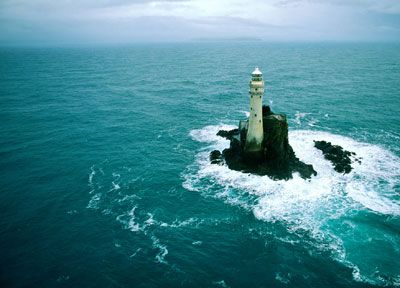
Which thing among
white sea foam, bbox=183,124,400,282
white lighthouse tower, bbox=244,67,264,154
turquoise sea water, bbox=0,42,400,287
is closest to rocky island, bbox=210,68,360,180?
white lighthouse tower, bbox=244,67,264,154

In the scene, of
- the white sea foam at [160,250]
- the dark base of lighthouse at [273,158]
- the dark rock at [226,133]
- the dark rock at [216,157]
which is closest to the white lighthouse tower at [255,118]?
the dark base of lighthouse at [273,158]

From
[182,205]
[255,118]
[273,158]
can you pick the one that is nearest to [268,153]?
[273,158]

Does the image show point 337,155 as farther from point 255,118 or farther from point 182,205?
point 182,205

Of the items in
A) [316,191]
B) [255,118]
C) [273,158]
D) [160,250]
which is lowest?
[160,250]

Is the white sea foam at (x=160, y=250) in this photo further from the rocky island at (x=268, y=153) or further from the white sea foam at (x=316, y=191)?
the rocky island at (x=268, y=153)

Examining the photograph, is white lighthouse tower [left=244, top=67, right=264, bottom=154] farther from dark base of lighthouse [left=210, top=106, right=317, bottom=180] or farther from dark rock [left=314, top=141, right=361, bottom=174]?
dark rock [left=314, top=141, right=361, bottom=174]

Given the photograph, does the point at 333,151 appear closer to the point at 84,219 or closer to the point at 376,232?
the point at 376,232
